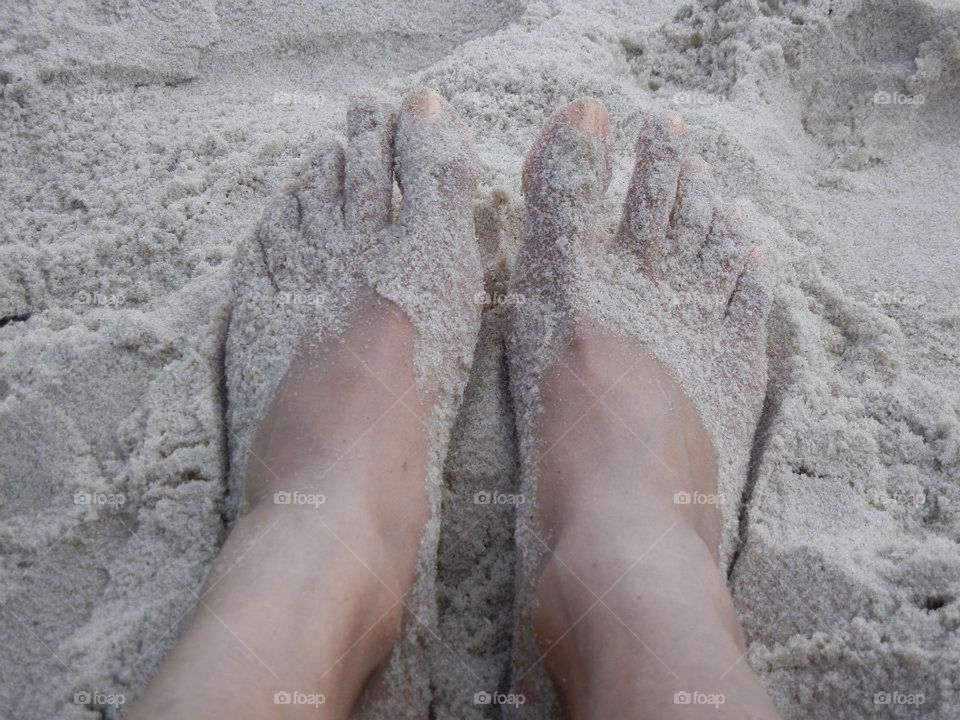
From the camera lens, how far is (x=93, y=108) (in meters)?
1.97

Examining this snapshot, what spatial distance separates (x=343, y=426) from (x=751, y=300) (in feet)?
2.83

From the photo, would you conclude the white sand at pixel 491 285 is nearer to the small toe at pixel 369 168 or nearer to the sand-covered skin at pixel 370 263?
the sand-covered skin at pixel 370 263

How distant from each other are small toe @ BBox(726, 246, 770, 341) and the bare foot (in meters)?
0.53

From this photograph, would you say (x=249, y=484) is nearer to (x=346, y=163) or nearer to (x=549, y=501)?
(x=549, y=501)

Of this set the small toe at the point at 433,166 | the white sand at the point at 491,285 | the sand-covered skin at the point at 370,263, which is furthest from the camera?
the small toe at the point at 433,166

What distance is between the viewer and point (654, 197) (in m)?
1.64

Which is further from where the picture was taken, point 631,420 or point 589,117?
point 589,117

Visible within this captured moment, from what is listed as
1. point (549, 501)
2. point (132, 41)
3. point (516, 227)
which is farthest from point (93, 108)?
point (549, 501)

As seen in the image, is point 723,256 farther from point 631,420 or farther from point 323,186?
point 323,186

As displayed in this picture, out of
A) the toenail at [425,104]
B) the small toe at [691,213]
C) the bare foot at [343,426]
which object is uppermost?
the toenail at [425,104]

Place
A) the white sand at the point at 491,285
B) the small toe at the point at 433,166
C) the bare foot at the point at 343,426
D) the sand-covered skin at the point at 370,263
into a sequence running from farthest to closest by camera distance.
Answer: the small toe at the point at 433,166
the sand-covered skin at the point at 370,263
the white sand at the point at 491,285
the bare foot at the point at 343,426

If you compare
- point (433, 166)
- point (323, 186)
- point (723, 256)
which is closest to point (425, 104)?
point (433, 166)

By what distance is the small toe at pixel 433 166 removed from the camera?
160 centimetres

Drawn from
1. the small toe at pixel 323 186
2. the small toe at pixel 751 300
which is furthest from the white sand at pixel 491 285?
the small toe at pixel 323 186
